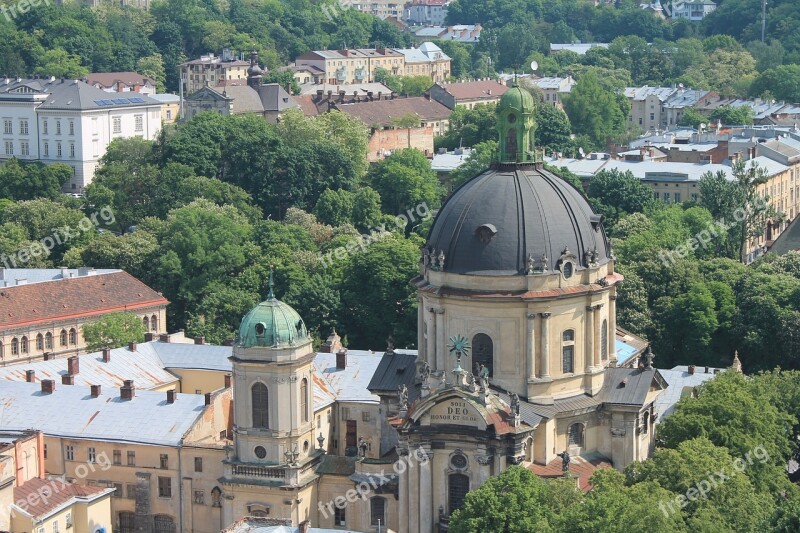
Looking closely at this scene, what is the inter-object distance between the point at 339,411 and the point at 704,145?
88.0 m

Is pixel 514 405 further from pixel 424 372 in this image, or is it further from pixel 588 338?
pixel 588 338

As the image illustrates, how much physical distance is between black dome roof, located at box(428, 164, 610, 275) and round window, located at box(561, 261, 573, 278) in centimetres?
48

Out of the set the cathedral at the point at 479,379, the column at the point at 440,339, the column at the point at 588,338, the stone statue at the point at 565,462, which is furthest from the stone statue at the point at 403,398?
the column at the point at 588,338

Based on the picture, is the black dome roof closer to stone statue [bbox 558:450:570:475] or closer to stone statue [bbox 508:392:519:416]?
stone statue [bbox 508:392:519:416]

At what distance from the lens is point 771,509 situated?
8338 centimetres

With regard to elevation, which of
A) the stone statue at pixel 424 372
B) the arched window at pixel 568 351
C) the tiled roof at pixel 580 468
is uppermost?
the arched window at pixel 568 351

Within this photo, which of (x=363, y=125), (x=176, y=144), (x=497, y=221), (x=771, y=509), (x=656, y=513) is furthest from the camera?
(x=363, y=125)

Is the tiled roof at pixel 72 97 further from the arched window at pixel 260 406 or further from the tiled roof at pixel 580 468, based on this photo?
the tiled roof at pixel 580 468

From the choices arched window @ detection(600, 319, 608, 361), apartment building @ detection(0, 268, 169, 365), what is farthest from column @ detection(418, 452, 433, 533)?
apartment building @ detection(0, 268, 169, 365)

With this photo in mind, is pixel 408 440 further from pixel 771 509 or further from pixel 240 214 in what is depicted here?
pixel 240 214

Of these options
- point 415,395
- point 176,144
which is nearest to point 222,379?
point 415,395

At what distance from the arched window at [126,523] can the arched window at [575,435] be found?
2080 centimetres

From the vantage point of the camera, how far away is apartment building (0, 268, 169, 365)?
12494cm

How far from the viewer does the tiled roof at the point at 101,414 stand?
9788 centimetres
